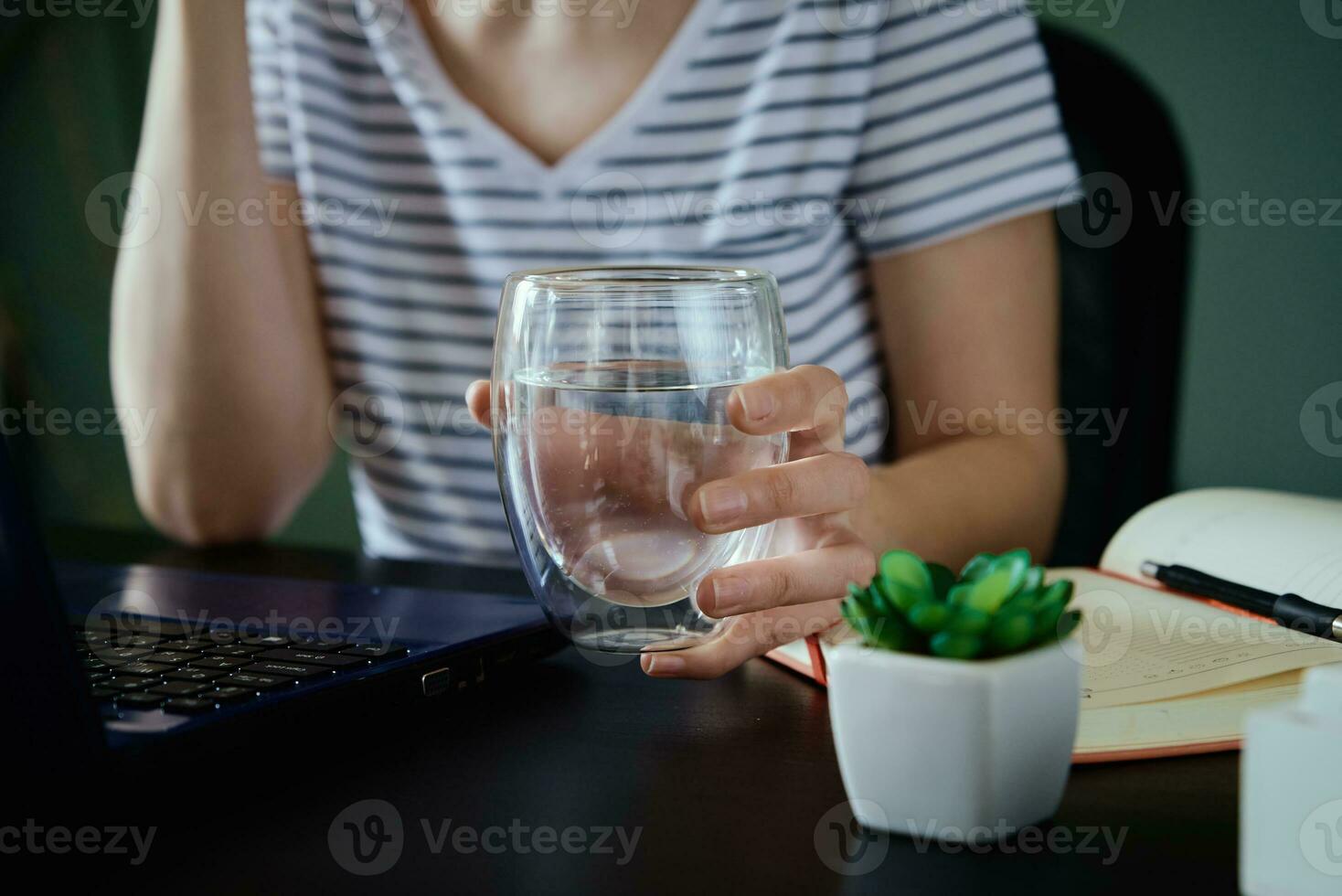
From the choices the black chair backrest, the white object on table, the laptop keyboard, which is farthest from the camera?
the black chair backrest

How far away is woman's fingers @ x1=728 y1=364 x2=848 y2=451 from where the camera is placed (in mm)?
403

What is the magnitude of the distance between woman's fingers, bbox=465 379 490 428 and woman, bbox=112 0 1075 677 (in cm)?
40

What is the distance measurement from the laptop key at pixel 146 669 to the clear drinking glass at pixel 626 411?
14 centimetres

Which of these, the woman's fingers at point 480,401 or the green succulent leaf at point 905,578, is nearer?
the green succulent leaf at point 905,578

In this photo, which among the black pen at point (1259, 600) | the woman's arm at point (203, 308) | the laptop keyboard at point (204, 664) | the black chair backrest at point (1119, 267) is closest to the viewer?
the laptop keyboard at point (204, 664)

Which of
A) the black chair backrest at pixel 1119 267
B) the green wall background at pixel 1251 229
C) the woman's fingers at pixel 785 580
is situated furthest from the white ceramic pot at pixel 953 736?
the green wall background at pixel 1251 229

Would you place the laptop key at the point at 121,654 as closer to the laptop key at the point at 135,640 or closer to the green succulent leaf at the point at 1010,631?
the laptop key at the point at 135,640

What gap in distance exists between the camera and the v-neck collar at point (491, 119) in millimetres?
903

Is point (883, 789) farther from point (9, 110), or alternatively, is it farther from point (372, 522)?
point (9, 110)

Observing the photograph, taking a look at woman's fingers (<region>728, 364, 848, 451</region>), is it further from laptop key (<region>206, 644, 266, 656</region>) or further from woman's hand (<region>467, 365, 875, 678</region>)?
laptop key (<region>206, 644, 266, 656</region>)

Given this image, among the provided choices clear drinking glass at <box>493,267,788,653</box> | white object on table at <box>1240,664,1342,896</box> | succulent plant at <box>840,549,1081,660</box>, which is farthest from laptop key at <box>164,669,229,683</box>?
white object on table at <box>1240,664,1342,896</box>

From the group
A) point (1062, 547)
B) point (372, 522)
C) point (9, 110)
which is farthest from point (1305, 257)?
point (9, 110)

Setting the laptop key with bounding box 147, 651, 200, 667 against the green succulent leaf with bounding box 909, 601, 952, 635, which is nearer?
the green succulent leaf with bounding box 909, 601, 952, 635

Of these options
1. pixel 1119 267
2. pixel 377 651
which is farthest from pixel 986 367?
pixel 377 651
